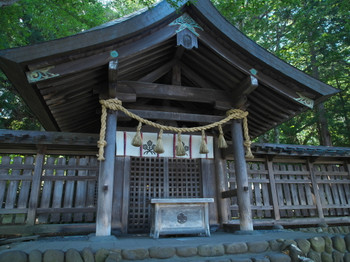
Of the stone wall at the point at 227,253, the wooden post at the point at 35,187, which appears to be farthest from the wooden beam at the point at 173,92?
the stone wall at the point at 227,253

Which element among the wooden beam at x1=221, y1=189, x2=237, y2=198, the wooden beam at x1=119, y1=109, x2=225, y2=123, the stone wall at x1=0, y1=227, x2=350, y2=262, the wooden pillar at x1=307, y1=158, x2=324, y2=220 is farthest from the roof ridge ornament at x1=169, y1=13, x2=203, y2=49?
the wooden pillar at x1=307, y1=158, x2=324, y2=220

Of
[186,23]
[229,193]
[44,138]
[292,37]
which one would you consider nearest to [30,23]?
[44,138]

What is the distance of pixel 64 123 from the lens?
250 inches

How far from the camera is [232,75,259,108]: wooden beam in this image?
5.30 meters

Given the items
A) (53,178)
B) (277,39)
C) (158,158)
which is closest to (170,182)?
(158,158)

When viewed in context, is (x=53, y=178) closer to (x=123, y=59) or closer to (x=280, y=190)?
(x=123, y=59)

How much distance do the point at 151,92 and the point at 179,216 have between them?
8.96ft

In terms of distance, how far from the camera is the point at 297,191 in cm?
732

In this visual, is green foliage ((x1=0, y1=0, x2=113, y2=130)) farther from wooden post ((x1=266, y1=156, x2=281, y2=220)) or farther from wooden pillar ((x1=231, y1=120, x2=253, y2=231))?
wooden post ((x1=266, y1=156, x2=281, y2=220))

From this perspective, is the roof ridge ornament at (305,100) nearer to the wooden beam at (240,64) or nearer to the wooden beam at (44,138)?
the wooden beam at (240,64)

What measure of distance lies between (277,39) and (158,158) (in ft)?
43.0

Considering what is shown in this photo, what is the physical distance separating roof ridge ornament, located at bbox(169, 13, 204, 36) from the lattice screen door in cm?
318

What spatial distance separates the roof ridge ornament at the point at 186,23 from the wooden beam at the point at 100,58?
0.16 m

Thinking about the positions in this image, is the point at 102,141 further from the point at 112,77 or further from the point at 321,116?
the point at 321,116
